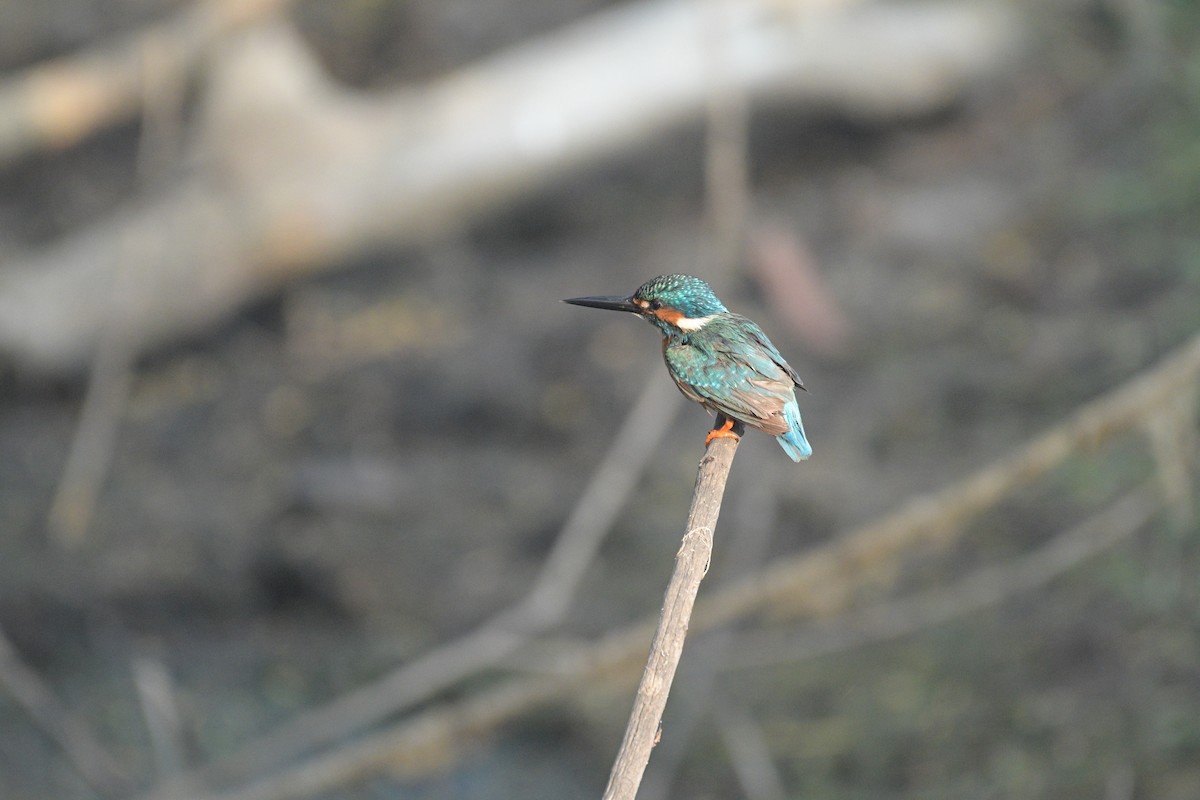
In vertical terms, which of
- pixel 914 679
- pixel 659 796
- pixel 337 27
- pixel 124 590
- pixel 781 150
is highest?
pixel 337 27

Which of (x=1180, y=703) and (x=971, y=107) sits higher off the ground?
(x=971, y=107)

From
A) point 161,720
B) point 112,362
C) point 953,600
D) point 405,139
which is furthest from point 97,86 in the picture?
point 953,600

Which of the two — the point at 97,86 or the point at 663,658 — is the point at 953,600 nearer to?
the point at 663,658

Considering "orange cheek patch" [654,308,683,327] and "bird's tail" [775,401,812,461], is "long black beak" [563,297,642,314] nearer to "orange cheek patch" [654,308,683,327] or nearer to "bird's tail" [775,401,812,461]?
"orange cheek patch" [654,308,683,327]

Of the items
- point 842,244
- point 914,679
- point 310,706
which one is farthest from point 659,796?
point 842,244

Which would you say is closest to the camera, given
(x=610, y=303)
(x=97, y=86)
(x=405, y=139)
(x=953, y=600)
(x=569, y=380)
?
(x=610, y=303)

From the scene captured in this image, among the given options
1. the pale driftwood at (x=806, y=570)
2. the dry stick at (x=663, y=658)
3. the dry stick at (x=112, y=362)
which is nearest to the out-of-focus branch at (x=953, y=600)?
the pale driftwood at (x=806, y=570)

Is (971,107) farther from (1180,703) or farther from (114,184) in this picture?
(114,184)
